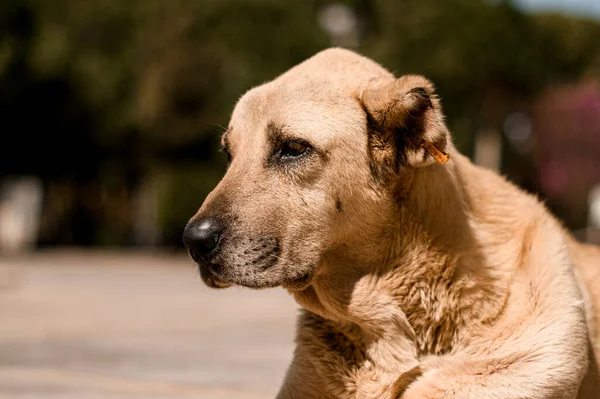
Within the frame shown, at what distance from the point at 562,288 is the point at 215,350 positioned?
5.14m

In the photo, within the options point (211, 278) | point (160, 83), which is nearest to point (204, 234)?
point (211, 278)

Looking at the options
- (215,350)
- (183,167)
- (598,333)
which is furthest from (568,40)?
(598,333)

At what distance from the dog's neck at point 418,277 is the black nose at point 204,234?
0.52m

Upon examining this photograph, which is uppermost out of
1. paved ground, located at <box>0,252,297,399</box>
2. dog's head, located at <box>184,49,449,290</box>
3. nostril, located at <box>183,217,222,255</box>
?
dog's head, located at <box>184,49,449,290</box>

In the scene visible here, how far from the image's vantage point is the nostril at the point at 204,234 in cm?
432

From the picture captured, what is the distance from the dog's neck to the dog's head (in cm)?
8

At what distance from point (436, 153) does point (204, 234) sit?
967 mm

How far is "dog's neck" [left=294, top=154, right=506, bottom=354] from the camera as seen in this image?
179 inches

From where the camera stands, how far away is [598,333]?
16.2ft

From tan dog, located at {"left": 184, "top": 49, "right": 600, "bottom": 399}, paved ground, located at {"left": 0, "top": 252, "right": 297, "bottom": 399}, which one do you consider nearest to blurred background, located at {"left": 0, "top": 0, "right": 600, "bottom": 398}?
paved ground, located at {"left": 0, "top": 252, "right": 297, "bottom": 399}

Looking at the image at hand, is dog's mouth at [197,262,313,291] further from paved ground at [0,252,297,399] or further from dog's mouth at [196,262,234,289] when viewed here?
paved ground at [0,252,297,399]

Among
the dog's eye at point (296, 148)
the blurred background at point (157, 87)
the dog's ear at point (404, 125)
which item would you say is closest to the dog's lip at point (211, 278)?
the dog's eye at point (296, 148)

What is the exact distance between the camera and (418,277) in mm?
4570

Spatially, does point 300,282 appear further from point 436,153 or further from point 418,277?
point 436,153
